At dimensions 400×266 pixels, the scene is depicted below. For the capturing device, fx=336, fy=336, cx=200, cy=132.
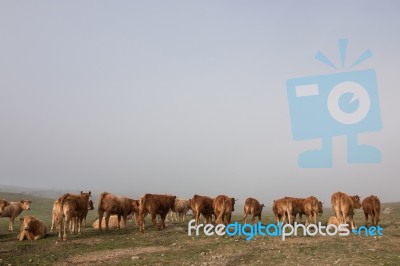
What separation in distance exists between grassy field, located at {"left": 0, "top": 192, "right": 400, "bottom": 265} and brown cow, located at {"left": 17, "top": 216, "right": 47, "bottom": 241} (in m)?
0.47

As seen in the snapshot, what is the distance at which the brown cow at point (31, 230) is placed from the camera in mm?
17725

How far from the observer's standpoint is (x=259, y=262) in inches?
480

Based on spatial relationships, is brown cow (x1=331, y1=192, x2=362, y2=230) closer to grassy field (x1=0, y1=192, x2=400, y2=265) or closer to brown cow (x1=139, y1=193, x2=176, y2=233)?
grassy field (x1=0, y1=192, x2=400, y2=265)

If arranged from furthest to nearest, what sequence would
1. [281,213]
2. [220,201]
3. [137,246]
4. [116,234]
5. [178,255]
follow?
1. [281,213]
2. [220,201]
3. [116,234]
4. [137,246]
5. [178,255]

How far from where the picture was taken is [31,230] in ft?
58.6

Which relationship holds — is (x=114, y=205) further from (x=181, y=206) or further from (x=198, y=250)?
(x=181, y=206)

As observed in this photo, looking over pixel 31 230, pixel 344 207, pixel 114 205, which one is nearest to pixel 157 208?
pixel 114 205

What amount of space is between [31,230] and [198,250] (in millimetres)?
9557

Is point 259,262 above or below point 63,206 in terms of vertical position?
below

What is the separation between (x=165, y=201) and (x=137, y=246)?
638 cm

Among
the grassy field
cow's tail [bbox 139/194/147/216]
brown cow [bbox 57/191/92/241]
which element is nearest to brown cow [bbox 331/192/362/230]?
the grassy field

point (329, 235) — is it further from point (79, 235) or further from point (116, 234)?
point (79, 235)

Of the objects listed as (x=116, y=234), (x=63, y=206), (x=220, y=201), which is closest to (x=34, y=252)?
(x=63, y=206)

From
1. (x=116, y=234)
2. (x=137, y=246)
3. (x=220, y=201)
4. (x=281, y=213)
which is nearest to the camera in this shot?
(x=137, y=246)
